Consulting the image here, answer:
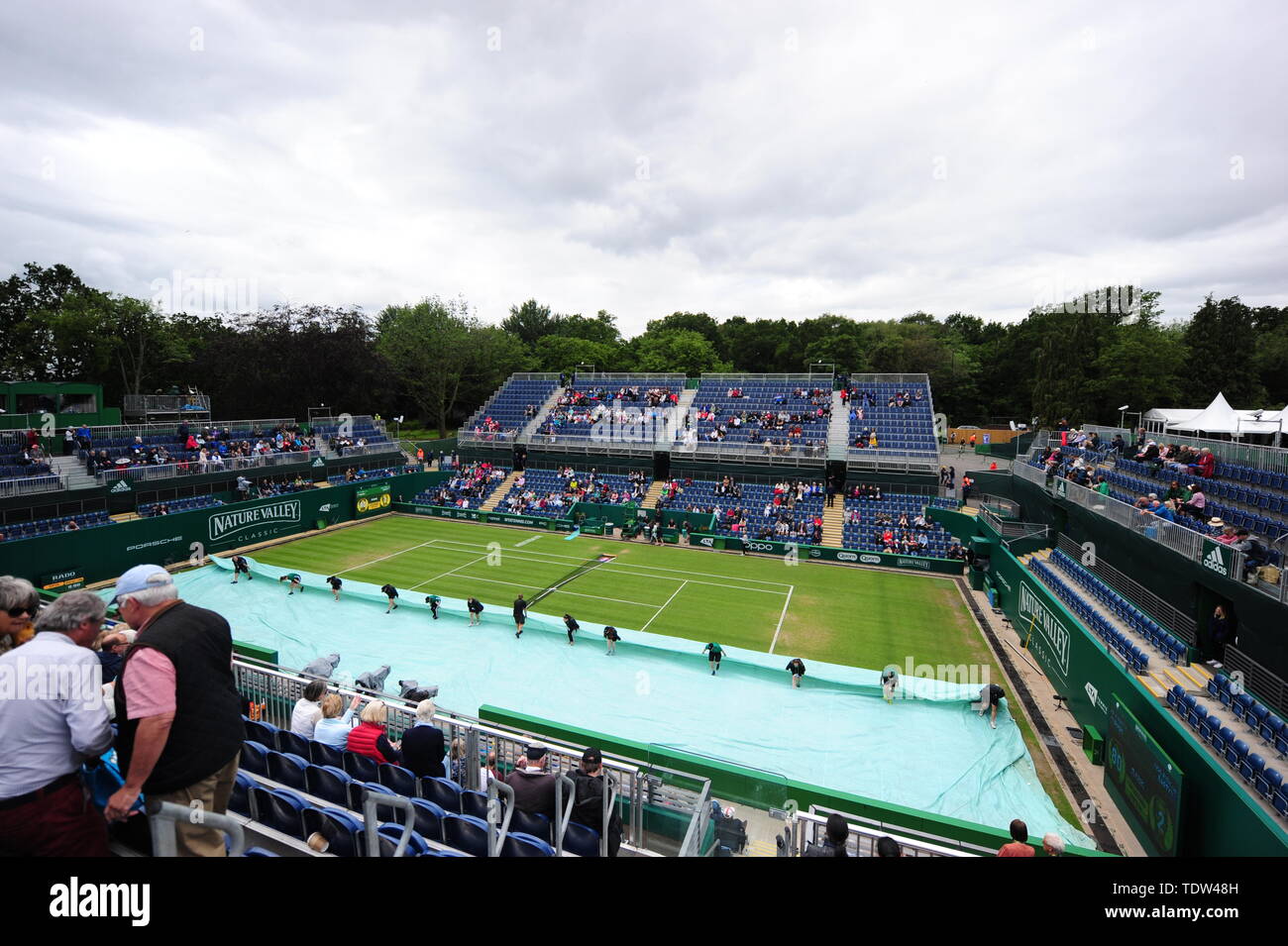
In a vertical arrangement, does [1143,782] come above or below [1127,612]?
below

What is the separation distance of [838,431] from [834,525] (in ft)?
26.2

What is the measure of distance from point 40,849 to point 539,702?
525 inches

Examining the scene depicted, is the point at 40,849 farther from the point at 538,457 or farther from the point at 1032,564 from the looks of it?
the point at 538,457

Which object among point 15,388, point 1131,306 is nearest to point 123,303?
point 15,388

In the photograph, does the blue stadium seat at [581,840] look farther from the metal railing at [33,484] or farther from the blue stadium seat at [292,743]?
the metal railing at [33,484]

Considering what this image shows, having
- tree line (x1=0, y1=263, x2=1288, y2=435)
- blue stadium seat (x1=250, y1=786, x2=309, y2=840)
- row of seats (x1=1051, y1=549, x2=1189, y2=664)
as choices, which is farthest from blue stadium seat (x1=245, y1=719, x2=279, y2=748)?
tree line (x1=0, y1=263, x2=1288, y2=435)

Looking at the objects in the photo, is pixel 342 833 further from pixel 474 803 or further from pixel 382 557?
pixel 382 557

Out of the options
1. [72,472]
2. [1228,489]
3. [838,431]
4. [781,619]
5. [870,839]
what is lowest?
[781,619]

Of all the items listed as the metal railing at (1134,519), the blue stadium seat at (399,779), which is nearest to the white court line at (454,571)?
the blue stadium seat at (399,779)

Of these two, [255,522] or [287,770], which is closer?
[287,770]

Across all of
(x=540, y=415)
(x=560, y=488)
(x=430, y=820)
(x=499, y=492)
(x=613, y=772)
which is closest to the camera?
(x=430, y=820)

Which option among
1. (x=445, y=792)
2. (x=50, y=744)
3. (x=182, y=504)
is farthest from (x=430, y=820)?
(x=182, y=504)

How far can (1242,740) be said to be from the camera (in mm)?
10336

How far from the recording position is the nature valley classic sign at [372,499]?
38188 mm
